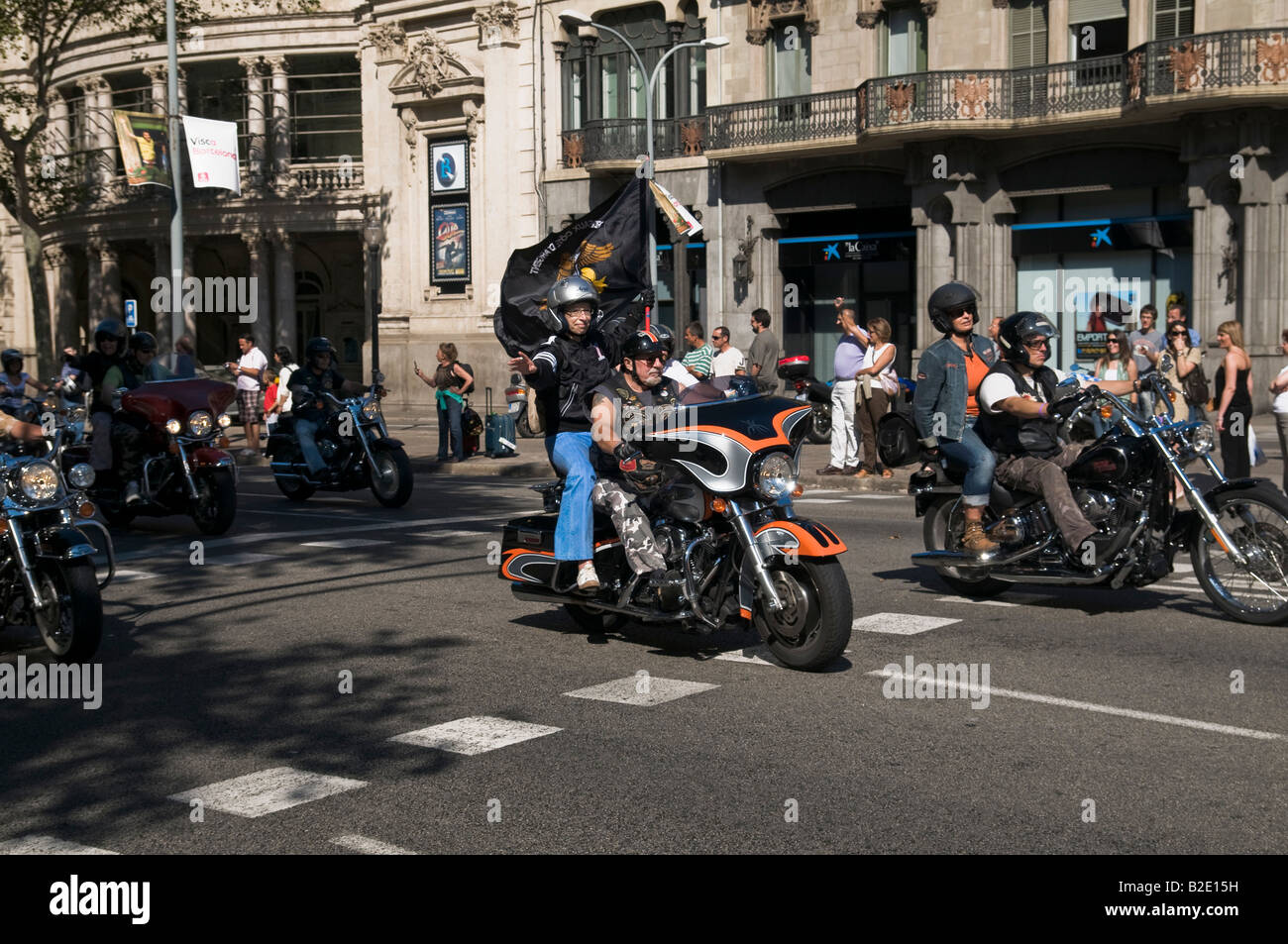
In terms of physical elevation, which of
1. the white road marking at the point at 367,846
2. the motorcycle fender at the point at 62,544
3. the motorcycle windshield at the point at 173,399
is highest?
the motorcycle windshield at the point at 173,399

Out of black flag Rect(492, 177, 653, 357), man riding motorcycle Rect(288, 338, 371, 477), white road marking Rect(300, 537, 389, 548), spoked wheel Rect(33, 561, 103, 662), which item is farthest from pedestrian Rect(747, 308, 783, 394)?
spoked wheel Rect(33, 561, 103, 662)

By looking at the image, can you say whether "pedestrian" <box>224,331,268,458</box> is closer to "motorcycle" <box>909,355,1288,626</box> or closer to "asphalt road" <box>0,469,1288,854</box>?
"asphalt road" <box>0,469,1288,854</box>

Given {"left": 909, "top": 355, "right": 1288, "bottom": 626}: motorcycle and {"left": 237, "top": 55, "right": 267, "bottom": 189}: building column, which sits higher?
{"left": 237, "top": 55, "right": 267, "bottom": 189}: building column

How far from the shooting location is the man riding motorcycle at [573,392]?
7.83m

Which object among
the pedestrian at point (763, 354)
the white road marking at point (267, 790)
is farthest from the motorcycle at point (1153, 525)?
the pedestrian at point (763, 354)

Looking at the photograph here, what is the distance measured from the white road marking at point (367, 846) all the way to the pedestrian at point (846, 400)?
42.0ft

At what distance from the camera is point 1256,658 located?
7391mm

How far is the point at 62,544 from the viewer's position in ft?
24.6

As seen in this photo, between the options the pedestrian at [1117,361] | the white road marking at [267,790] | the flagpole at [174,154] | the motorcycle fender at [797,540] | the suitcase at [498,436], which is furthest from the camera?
the flagpole at [174,154]

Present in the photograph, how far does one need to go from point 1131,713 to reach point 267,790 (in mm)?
3451

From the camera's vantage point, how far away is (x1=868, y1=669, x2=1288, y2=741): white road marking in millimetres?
6012

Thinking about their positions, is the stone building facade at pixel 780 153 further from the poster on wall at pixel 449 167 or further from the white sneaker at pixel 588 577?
the white sneaker at pixel 588 577

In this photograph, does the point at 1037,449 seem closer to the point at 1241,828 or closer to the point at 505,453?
the point at 1241,828

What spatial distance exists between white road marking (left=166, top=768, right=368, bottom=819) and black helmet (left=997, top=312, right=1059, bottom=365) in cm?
491
